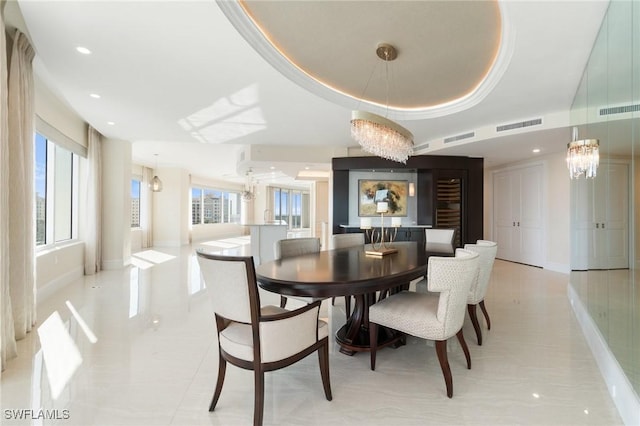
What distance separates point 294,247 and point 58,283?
3912 mm

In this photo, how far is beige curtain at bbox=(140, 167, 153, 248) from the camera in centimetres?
941

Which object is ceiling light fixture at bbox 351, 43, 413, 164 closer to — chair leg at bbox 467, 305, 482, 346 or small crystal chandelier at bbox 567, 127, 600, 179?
small crystal chandelier at bbox 567, 127, 600, 179

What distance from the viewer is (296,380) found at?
6.91 ft

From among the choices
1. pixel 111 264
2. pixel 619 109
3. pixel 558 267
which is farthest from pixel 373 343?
pixel 111 264

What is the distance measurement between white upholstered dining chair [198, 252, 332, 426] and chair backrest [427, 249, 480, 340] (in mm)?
800

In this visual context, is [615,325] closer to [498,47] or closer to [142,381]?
[498,47]

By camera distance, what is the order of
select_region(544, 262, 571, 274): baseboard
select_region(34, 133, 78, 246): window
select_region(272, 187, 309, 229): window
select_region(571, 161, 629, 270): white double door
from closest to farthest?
1. select_region(571, 161, 629, 270): white double door
2. select_region(34, 133, 78, 246): window
3. select_region(544, 262, 571, 274): baseboard
4. select_region(272, 187, 309, 229): window

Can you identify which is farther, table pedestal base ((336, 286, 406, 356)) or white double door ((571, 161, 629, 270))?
table pedestal base ((336, 286, 406, 356))

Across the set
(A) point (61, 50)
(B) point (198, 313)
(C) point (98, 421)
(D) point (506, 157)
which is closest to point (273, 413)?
(C) point (98, 421)

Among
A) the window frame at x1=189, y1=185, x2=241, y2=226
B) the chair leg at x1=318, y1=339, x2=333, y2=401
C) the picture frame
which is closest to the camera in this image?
the chair leg at x1=318, y1=339, x2=333, y2=401

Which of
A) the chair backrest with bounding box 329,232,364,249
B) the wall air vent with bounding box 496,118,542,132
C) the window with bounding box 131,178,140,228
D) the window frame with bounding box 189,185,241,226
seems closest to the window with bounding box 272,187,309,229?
the window frame with bounding box 189,185,241,226

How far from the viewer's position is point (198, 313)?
135 inches

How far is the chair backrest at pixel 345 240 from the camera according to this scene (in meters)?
3.71

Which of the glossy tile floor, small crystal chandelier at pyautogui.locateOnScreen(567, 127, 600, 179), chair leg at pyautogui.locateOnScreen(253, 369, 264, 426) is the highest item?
small crystal chandelier at pyautogui.locateOnScreen(567, 127, 600, 179)
